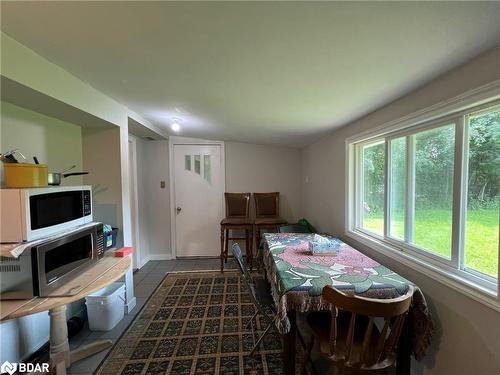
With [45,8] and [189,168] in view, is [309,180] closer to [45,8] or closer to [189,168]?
[189,168]

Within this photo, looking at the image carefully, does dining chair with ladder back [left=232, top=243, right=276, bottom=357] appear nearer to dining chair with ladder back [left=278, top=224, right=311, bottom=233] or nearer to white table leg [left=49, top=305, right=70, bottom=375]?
dining chair with ladder back [left=278, top=224, right=311, bottom=233]

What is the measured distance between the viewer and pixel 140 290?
2.93 metres

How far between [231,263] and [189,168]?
173 cm

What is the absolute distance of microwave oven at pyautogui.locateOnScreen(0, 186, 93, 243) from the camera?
1291mm

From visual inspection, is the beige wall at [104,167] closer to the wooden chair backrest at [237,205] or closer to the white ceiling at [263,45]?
the white ceiling at [263,45]

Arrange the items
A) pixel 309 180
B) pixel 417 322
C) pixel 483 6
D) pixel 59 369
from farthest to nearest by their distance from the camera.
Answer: pixel 309 180, pixel 59 369, pixel 417 322, pixel 483 6

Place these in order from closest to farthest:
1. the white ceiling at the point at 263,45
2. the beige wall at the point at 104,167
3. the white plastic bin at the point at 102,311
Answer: the white ceiling at the point at 263,45 → the white plastic bin at the point at 102,311 → the beige wall at the point at 104,167

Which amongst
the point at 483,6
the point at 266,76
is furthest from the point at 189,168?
the point at 483,6

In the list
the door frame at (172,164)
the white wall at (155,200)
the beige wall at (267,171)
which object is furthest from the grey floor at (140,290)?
the beige wall at (267,171)

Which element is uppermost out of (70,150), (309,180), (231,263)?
(70,150)

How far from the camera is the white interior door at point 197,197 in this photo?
13.3 ft

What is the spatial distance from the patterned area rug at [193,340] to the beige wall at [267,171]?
5.92ft

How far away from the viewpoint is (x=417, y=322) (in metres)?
1.38

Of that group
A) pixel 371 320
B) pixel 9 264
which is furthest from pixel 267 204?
pixel 9 264
